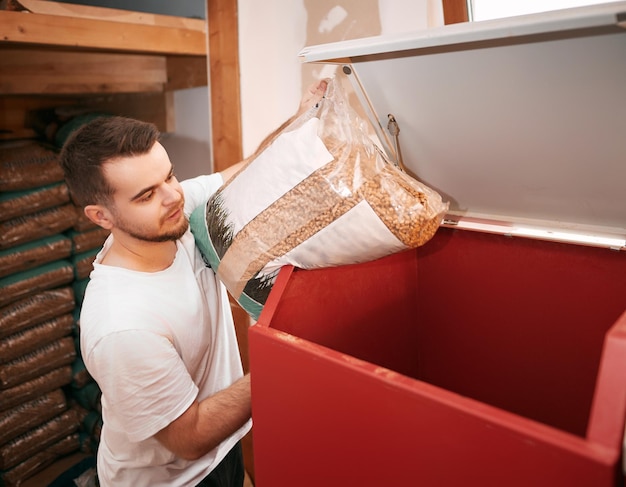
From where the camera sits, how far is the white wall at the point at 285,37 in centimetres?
140

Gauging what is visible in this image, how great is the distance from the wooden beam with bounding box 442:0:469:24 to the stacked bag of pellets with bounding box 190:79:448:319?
1.66 ft

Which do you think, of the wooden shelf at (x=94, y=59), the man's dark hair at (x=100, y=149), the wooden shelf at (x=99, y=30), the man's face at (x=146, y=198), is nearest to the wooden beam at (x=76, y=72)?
the wooden shelf at (x=94, y=59)

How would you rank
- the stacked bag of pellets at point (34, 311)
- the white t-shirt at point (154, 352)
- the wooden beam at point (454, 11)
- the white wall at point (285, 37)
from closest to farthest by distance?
the white t-shirt at point (154, 352)
the wooden beam at point (454, 11)
the white wall at point (285, 37)
the stacked bag of pellets at point (34, 311)

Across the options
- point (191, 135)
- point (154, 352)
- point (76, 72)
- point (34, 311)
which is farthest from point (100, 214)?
point (34, 311)

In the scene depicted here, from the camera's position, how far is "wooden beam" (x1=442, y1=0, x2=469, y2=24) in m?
1.23

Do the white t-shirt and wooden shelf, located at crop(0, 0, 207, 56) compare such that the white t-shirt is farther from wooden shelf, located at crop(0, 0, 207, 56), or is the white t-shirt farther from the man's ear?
wooden shelf, located at crop(0, 0, 207, 56)

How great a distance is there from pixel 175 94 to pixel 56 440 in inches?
69.9

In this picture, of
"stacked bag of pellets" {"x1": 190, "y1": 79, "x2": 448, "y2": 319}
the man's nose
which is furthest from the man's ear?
"stacked bag of pellets" {"x1": 190, "y1": 79, "x2": 448, "y2": 319}

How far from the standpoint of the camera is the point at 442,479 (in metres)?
0.60

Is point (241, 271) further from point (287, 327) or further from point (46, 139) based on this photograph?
point (46, 139)

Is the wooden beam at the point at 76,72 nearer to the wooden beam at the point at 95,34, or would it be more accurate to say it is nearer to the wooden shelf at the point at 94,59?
the wooden shelf at the point at 94,59

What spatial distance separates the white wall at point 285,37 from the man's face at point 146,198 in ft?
2.43

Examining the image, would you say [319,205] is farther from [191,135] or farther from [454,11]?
[191,135]

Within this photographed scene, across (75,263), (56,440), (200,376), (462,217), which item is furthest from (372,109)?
(56,440)
